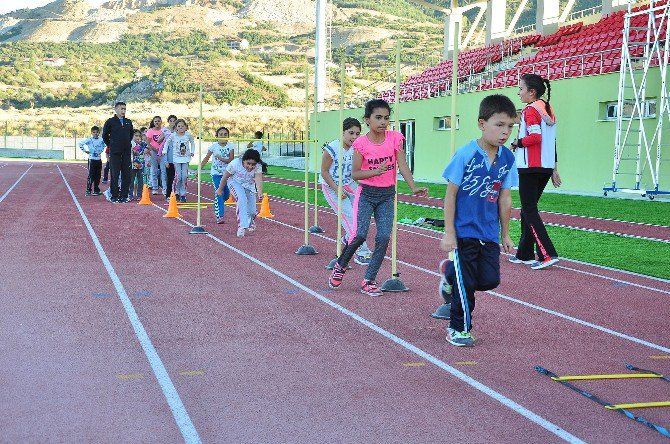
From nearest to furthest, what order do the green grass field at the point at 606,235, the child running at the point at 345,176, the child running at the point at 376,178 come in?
the child running at the point at 376,178 → the child running at the point at 345,176 → the green grass field at the point at 606,235

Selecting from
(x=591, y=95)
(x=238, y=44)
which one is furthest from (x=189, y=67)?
(x=591, y=95)

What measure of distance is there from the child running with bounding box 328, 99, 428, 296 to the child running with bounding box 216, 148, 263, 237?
5.85 m

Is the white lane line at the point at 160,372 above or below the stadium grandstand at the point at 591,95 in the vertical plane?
below

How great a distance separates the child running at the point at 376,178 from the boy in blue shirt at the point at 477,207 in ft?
6.40

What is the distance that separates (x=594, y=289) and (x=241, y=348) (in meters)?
4.45

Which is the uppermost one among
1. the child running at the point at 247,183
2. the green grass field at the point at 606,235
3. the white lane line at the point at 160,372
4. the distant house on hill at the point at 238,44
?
the distant house on hill at the point at 238,44

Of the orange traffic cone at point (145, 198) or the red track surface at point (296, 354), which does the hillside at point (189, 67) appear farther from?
the red track surface at point (296, 354)

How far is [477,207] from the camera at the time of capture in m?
6.53

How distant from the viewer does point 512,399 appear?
17.0 feet

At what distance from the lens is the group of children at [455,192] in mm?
6469

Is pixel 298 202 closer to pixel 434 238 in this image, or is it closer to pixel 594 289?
pixel 434 238

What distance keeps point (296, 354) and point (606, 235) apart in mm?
9644

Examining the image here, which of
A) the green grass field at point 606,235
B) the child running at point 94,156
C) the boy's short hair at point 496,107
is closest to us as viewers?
the boy's short hair at point 496,107

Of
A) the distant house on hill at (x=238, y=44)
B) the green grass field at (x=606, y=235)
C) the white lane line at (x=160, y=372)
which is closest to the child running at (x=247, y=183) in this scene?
the green grass field at (x=606, y=235)
